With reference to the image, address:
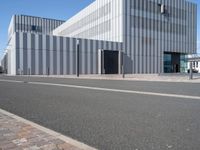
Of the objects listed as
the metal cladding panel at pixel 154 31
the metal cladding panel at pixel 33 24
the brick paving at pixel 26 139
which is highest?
the metal cladding panel at pixel 33 24

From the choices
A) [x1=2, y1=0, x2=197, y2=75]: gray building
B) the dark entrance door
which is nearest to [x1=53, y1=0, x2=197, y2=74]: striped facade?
[x1=2, y1=0, x2=197, y2=75]: gray building

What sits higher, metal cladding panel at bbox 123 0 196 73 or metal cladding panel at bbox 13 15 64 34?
metal cladding panel at bbox 13 15 64 34

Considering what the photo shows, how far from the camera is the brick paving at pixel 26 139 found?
4164 mm

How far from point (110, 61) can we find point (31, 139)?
49.3 meters

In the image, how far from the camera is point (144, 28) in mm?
56531

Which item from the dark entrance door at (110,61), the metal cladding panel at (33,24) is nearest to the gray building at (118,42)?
the dark entrance door at (110,61)

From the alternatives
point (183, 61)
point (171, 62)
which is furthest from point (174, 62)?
point (183, 61)

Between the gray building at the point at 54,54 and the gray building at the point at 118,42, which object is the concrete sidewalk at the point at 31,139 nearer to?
the gray building at the point at 54,54

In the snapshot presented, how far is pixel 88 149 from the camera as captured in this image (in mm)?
4090

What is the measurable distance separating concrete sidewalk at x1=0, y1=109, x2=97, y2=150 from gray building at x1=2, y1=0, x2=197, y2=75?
1468 inches

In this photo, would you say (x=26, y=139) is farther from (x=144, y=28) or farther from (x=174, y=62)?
(x=174, y=62)

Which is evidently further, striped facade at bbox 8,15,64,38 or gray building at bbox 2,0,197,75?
striped facade at bbox 8,15,64,38

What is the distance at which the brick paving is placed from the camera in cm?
416

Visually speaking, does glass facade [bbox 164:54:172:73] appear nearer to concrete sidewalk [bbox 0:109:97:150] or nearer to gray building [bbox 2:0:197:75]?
gray building [bbox 2:0:197:75]
